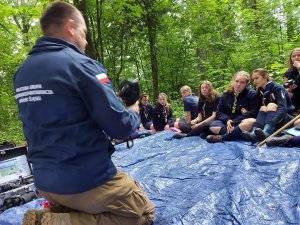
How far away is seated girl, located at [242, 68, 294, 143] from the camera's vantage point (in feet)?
12.3

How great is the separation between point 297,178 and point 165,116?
412cm

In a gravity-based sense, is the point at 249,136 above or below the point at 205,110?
below

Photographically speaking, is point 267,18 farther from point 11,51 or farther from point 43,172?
point 11,51

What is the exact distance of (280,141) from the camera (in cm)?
337

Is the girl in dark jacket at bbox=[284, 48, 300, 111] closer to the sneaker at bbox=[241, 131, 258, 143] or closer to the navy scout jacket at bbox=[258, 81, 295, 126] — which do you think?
the navy scout jacket at bbox=[258, 81, 295, 126]

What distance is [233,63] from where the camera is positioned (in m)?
10.5

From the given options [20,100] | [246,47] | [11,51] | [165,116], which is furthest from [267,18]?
[11,51]

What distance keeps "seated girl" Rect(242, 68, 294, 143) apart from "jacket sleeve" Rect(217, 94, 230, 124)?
60 centimetres

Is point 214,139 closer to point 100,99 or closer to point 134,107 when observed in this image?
point 134,107

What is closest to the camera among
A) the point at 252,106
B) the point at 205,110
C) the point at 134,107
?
the point at 134,107

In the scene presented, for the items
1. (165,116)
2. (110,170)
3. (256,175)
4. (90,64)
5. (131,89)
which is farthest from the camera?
(165,116)

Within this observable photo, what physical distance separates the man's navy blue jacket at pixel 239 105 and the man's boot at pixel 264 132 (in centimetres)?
52

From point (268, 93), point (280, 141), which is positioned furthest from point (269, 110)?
point (280, 141)

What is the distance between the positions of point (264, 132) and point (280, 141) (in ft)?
1.03
